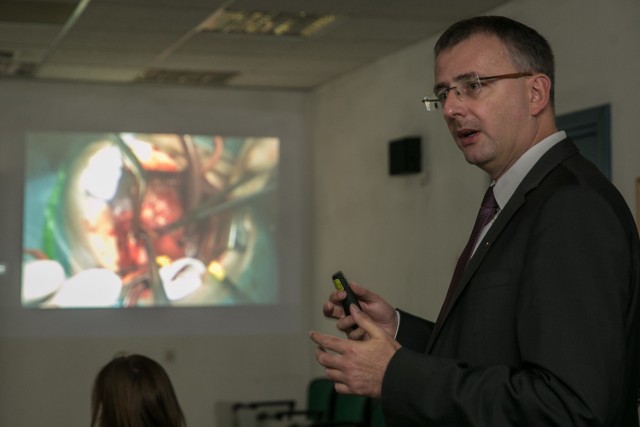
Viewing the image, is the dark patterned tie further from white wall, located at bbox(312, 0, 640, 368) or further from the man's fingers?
white wall, located at bbox(312, 0, 640, 368)

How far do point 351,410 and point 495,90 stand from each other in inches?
206

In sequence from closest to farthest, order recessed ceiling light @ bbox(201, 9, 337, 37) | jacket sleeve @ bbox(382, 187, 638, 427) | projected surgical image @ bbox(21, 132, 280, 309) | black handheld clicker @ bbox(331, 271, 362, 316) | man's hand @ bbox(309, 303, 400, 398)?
jacket sleeve @ bbox(382, 187, 638, 427) → man's hand @ bbox(309, 303, 400, 398) → black handheld clicker @ bbox(331, 271, 362, 316) → recessed ceiling light @ bbox(201, 9, 337, 37) → projected surgical image @ bbox(21, 132, 280, 309)

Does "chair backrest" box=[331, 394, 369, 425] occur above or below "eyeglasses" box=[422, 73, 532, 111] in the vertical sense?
below

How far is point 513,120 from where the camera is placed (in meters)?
1.46

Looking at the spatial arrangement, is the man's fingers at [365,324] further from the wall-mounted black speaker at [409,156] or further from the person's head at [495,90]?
the wall-mounted black speaker at [409,156]

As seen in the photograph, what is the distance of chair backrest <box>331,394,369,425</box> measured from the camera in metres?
6.35

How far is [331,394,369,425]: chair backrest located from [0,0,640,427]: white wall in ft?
2.31

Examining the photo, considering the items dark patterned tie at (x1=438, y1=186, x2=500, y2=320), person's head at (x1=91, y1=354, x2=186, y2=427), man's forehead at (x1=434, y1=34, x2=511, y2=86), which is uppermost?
man's forehead at (x1=434, y1=34, x2=511, y2=86)

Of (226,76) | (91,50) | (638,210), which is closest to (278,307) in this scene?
(226,76)

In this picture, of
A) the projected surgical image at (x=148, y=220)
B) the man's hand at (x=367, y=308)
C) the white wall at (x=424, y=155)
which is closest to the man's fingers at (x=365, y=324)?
the man's hand at (x=367, y=308)

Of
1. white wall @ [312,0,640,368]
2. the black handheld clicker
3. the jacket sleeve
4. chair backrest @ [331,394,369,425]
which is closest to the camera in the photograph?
the jacket sleeve

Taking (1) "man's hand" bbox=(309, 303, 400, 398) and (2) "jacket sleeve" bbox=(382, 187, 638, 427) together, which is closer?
A: (2) "jacket sleeve" bbox=(382, 187, 638, 427)

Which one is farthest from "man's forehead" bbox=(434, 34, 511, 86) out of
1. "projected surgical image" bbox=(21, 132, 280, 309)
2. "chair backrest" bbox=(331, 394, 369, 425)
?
"projected surgical image" bbox=(21, 132, 280, 309)

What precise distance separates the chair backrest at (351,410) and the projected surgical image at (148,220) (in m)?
1.56
